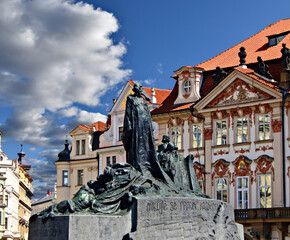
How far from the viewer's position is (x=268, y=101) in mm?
32156

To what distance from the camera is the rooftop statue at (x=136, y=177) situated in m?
14.5

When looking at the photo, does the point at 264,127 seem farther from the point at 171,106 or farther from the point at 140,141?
the point at 140,141

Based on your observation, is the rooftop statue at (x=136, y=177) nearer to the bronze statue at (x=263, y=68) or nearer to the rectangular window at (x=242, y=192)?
the rectangular window at (x=242, y=192)

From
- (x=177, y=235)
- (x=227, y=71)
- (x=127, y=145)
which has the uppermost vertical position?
(x=227, y=71)

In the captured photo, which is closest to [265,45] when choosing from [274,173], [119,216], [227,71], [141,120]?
[227,71]

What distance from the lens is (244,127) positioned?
33.3 metres

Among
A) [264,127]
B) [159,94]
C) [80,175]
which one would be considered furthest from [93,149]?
[264,127]

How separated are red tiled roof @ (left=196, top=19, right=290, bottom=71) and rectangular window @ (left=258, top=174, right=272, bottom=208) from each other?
5943 millimetres

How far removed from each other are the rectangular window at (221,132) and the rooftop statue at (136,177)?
53.0 ft

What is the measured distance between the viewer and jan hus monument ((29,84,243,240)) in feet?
46.0

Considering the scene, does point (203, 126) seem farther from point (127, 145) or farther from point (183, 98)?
point (127, 145)

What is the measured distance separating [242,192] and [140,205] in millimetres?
18803

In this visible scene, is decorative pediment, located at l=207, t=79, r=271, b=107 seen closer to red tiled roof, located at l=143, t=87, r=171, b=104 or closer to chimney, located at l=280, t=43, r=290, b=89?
chimney, located at l=280, t=43, r=290, b=89

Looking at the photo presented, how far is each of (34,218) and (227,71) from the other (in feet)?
74.3
